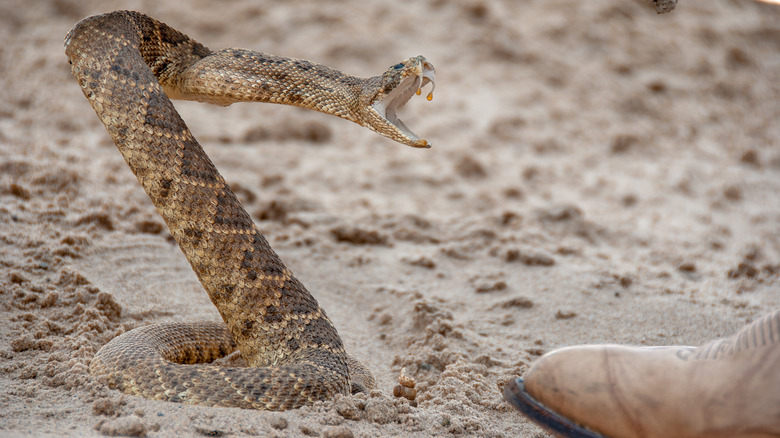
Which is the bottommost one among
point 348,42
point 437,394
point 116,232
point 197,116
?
point 437,394

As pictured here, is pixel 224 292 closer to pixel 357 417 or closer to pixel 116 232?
pixel 357 417

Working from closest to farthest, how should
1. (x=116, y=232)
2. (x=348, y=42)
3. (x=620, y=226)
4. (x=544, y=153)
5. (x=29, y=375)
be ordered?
(x=29, y=375), (x=116, y=232), (x=620, y=226), (x=544, y=153), (x=348, y=42)

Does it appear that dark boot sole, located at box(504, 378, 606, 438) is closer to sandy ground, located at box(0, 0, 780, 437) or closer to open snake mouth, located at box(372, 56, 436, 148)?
sandy ground, located at box(0, 0, 780, 437)

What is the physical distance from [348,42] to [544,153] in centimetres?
309

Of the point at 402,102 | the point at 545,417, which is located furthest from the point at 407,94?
the point at 545,417

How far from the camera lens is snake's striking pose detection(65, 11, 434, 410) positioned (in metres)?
2.87

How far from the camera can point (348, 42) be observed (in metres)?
9.15

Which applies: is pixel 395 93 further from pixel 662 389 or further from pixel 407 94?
pixel 662 389

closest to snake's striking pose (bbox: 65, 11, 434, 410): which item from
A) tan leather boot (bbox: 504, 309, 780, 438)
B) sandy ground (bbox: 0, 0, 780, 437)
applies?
sandy ground (bbox: 0, 0, 780, 437)

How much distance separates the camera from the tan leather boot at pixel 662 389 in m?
2.04

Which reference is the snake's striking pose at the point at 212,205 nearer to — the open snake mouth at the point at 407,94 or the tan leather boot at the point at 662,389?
the open snake mouth at the point at 407,94

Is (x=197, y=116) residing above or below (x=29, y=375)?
above

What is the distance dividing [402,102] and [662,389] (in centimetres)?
202

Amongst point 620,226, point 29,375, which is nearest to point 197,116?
point 620,226
